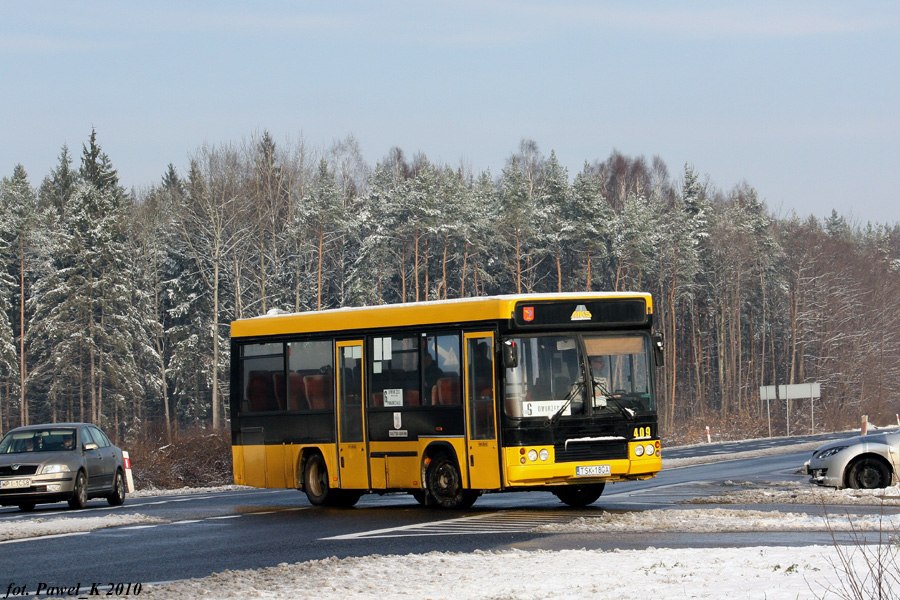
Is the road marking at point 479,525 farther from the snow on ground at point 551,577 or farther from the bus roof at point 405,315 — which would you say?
the snow on ground at point 551,577

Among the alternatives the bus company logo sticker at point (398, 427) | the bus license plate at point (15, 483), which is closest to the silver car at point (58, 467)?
the bus license plate at point (15, 483)

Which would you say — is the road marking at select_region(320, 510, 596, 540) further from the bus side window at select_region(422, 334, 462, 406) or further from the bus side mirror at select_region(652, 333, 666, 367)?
the bus side mirror at select_region(652, 333, 666, 367)

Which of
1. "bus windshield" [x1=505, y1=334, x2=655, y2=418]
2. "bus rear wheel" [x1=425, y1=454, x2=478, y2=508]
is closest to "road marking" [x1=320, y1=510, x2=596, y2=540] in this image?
"bus rear wheel" [x1=425, y1=454, x2=478, y2=508]

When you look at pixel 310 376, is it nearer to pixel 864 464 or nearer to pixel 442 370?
pixel 442 370

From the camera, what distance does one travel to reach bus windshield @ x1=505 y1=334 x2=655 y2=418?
16859 mm

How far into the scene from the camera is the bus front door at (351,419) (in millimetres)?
18969

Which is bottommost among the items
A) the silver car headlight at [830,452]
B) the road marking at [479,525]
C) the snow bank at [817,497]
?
the snow bank at [817,497]

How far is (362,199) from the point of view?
96312 mm

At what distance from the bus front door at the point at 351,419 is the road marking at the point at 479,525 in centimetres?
274

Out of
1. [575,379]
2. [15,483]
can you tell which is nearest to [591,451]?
[575,379]

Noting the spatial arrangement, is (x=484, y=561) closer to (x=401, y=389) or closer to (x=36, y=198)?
(x=401, y=389)

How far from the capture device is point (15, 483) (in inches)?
835

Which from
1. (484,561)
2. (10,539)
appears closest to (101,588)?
(484,561)

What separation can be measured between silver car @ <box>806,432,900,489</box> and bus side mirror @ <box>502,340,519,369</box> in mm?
6471
